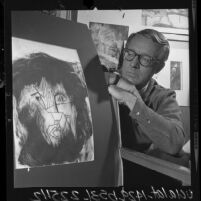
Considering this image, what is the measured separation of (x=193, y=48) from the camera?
68.4 inches

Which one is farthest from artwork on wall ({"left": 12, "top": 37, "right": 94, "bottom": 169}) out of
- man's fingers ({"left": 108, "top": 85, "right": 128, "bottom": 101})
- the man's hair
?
the man's hair

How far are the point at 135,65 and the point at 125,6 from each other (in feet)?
1.01

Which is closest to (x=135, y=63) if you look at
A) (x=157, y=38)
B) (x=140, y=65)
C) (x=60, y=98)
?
(x=140, y=65)

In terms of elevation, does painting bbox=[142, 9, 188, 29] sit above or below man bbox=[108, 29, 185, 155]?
above

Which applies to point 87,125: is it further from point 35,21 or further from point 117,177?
point 35,21

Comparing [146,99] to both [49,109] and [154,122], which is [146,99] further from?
[49,109]

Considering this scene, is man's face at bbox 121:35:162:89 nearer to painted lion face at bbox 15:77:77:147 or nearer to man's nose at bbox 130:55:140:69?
man's nose at bbox 130:55:140:69

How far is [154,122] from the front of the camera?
5.64 feet

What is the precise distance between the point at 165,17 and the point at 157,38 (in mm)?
118

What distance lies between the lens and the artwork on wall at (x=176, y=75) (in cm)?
173

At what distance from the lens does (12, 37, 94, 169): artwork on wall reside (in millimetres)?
1723

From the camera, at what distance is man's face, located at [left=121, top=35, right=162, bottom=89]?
1.75 metres

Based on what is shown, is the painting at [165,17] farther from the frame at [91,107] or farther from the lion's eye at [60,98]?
the lion's eye at [60,98]

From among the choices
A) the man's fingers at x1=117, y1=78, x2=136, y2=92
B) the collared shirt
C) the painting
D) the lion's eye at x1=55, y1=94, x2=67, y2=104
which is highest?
the painting
